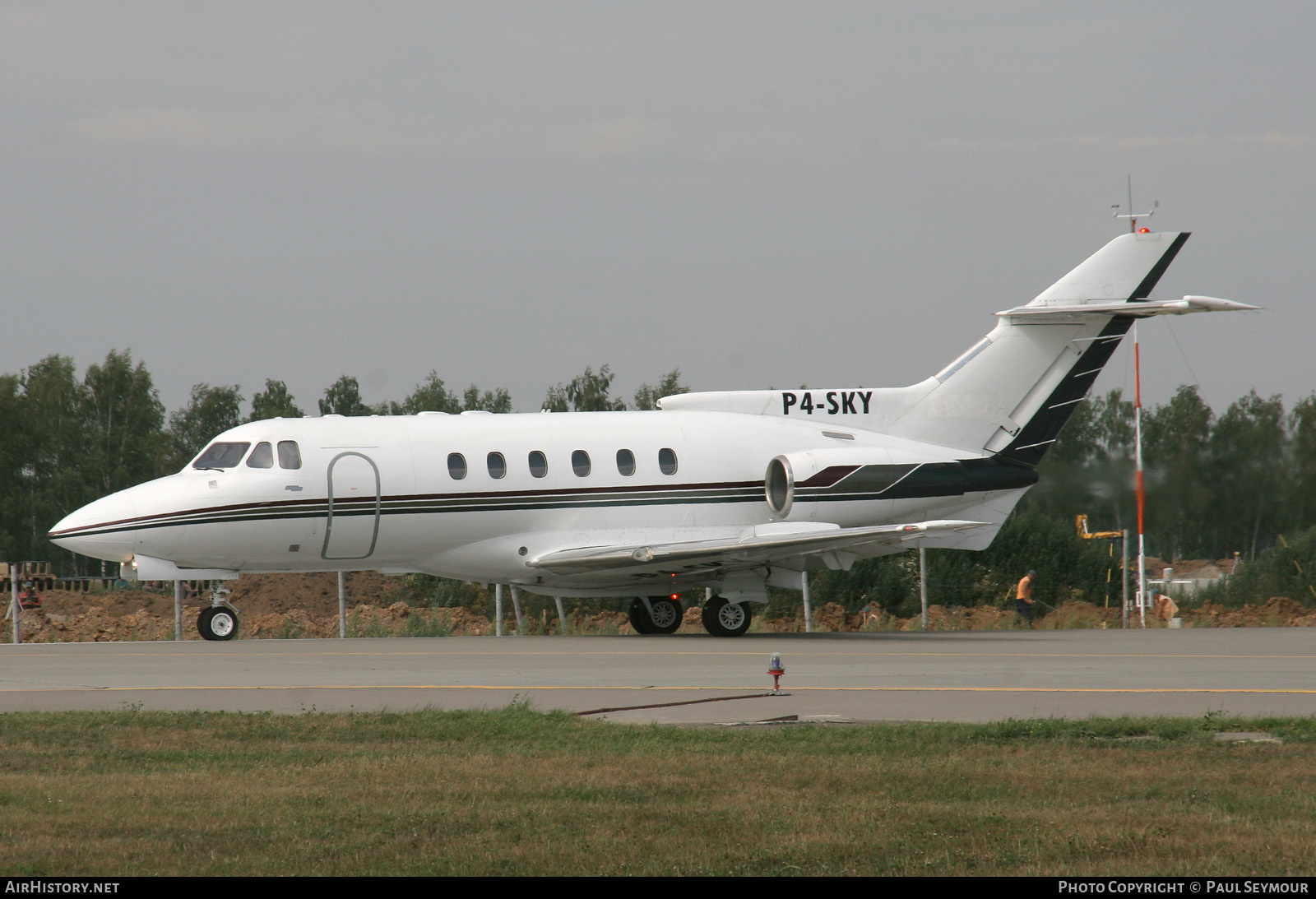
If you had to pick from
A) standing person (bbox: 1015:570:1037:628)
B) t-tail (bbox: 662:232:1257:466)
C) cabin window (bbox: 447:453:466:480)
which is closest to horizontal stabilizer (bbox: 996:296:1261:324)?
t-tail (bbox: 662:232:1257:466)

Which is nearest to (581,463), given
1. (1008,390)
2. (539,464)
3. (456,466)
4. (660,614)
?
(539,464)

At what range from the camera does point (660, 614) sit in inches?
1061

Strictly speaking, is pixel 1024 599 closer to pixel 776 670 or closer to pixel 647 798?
pixel 776 670

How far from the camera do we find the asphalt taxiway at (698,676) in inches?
535

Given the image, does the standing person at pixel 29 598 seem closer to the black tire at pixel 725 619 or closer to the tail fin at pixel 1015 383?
the black tire at pixel 725 619

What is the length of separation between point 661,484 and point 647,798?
16907 millimetres

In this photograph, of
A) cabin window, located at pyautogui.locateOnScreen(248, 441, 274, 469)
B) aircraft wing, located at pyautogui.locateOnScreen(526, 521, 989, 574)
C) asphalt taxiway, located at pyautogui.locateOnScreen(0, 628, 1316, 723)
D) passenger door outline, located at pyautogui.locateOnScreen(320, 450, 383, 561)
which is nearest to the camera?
asphalt taxiway, located at pyautogui.locateOnScreen(0, 628, 1316, 723)

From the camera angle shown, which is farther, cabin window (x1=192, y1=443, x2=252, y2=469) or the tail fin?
the tail fin

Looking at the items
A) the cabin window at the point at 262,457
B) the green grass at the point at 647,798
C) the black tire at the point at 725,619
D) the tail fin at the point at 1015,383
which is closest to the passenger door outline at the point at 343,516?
the cabin window at the point at 262,457

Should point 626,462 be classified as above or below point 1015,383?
below

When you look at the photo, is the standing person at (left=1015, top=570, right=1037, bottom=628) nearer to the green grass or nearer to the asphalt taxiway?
the asphalt taxiway

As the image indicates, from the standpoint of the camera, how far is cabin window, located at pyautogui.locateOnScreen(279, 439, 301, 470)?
945 inches

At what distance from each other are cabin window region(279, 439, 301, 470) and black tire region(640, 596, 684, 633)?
6.72m

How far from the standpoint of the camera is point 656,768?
32.5 ft
